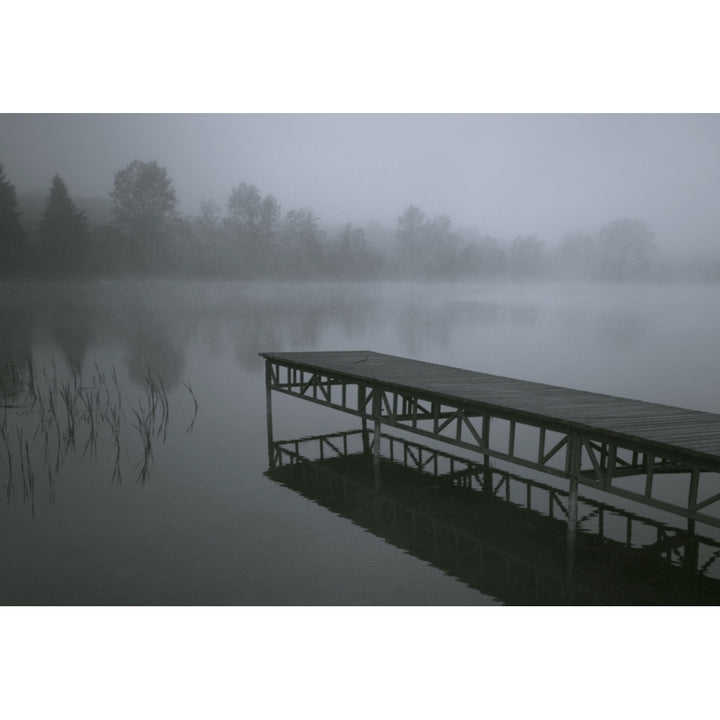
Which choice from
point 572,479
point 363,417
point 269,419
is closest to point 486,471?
point 363,417

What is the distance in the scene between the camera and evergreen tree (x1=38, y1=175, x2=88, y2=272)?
109ft

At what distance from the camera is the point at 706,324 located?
4025 centimetres

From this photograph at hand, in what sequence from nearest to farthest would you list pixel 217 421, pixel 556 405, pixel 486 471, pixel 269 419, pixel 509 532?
1. pixel 556 405
2. pixel 509 532
3. pixel 486 471
4. pixel 269 419
5. pixel 217 421

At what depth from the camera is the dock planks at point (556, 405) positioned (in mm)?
8266

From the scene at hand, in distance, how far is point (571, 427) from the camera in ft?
29.7

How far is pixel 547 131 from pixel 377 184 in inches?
290

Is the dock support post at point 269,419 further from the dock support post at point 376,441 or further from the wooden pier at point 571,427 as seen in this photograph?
the dock support post at point 376,441

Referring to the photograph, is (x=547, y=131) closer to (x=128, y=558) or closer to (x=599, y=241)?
(x=599, y=241)

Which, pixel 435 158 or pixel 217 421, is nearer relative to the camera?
pixel 217 421

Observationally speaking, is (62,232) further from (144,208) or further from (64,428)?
(64,428)

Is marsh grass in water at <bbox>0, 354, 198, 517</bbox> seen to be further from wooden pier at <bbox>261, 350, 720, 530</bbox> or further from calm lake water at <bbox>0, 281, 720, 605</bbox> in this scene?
wooden pier at <bbox>261, 350, 720, 530</bbox>

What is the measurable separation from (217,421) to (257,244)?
28675 mm

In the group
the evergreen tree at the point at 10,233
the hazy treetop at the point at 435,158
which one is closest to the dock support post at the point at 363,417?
the hazy treetop at the point at 435,158

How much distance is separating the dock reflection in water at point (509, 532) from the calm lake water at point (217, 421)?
0.30 m
